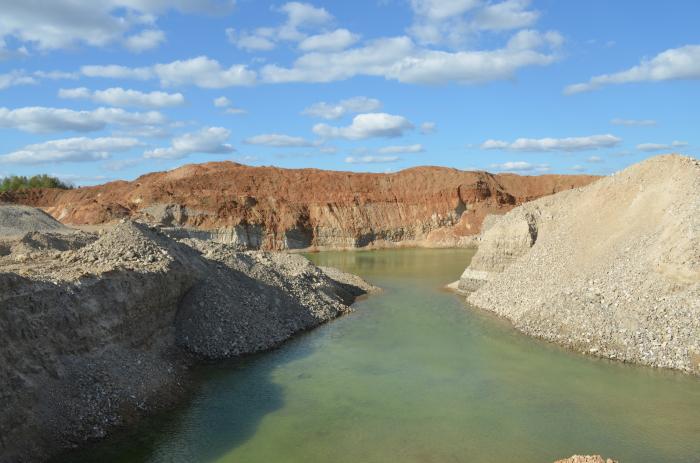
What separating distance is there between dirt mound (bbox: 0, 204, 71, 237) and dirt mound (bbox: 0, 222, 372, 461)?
1258cm

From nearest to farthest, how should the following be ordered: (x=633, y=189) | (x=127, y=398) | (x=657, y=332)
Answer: (x=127, y=398) → (x=657, y=332) → (x=633, y=189)

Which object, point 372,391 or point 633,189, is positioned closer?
point 372,391

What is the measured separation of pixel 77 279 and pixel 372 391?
8872 millimetres

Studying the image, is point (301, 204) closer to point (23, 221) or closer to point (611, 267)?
point (23, 221)

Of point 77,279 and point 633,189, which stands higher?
point 633,189

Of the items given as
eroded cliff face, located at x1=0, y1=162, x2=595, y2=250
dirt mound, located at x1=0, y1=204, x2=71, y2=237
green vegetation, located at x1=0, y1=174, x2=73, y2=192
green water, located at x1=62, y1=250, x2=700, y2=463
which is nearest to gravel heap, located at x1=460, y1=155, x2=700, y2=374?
green water, located at x1=62, y1=250, x2=700, y2=463

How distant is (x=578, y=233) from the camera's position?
26.1m

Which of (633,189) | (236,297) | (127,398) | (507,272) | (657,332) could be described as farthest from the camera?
(507,272)

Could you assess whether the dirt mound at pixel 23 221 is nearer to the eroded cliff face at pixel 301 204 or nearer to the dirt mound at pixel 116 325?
the dirt mound at pixel 116 325

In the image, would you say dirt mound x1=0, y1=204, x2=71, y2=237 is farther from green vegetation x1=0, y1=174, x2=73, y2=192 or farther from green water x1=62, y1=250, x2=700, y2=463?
green vegetation x1=0, y1=174, x2=73, y2=192

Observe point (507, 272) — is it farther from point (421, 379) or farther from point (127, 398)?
point (127, 398)

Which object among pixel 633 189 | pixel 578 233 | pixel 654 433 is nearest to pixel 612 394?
pixel 654 433

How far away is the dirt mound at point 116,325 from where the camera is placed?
11.8 meters

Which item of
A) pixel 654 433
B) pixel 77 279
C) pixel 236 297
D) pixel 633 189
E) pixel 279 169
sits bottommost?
pixel 654 433
